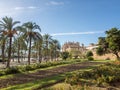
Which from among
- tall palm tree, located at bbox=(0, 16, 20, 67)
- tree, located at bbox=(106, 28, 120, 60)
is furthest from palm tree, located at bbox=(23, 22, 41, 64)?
tree, located at bbox=(106, 28, 120, 60)

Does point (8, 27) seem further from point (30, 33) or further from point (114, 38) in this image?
point (114, 38)

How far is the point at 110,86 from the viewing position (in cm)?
2083

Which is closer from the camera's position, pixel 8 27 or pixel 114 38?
pixel 8 27

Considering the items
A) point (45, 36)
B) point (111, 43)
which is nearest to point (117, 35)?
point (111, 43)

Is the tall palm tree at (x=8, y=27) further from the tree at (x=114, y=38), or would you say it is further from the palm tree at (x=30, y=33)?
the tree at (x=114, y=38)

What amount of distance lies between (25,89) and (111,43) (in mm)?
43060

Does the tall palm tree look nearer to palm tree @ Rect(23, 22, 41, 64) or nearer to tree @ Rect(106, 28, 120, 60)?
palm tree @ Rect(23, 22, 41, 64)

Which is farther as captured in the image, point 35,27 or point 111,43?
point 111,43

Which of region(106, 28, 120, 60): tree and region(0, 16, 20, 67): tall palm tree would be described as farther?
region(106, 28, 120, 60): tree

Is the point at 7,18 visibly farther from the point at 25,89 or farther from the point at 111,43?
the point at 111,43

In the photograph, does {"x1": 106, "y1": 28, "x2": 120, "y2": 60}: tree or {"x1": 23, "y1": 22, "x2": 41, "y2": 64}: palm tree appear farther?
{"x1": 106, "y1": 28, "x2": 120, "y2": 60}: tree

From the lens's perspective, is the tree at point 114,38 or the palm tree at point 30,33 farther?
the tree at point 114,38

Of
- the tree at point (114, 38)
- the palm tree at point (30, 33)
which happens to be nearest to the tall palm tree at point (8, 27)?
the palm tree at point (30, 33)

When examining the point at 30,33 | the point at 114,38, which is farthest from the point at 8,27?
the point at 114,38
